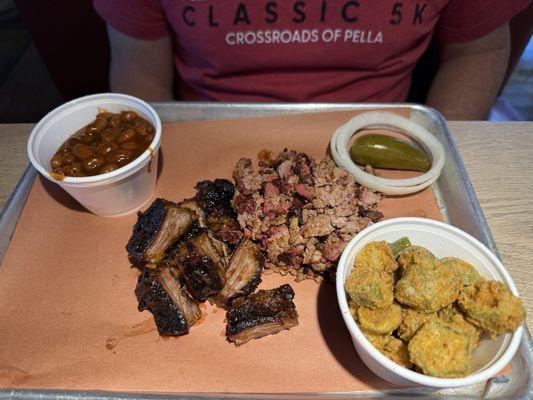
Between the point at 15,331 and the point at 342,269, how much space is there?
137 centimetres

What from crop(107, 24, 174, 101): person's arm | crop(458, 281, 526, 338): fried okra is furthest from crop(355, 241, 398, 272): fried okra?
crop(107, 24, 174, 101): person's arm

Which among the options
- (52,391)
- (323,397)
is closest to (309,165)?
(323,397)

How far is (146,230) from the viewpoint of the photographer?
1.81m

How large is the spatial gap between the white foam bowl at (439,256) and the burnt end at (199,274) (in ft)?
1.85

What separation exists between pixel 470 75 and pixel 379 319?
6.66 feet

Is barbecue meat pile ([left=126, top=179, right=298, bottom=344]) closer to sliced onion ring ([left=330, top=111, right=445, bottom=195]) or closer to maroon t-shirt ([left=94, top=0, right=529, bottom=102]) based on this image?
sliced onion ring ([left=330, top=111, right=445, bottom=195])

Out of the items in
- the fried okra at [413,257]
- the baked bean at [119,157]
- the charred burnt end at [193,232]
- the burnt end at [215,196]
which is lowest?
the charred burnt end at [193,232]

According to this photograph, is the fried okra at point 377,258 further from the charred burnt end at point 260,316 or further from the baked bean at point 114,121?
the baked bean at point 114,121

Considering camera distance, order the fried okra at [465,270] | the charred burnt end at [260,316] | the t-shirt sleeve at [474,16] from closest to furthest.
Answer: the fried okra at [465,270]
the charred burnt end at [260,316]
the t-shirt sleeve at [474,16]

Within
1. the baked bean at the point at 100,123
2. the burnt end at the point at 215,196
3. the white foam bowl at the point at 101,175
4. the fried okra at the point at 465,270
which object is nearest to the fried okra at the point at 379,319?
the fried okra at the point at 465,270

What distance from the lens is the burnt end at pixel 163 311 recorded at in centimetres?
168

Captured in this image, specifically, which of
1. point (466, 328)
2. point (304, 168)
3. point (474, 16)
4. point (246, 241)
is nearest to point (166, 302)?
point (246, 241)

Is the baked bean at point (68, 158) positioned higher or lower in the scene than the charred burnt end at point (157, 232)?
higher

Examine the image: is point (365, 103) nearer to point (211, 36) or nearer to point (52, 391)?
point (211, 36)
